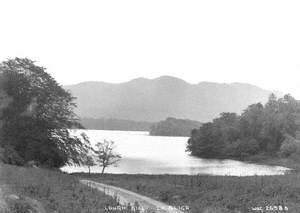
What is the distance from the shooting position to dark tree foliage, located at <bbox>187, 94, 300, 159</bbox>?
439 feet

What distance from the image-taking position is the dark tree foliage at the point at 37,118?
55.2 metres

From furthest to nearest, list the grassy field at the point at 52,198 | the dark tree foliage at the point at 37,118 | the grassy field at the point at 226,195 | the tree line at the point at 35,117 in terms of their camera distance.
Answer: the dark tree foliage at the point at 37,118, the tree line at the point at 35,117, the grassy field at the point at 226,195, the grassy field at the point at 52,198

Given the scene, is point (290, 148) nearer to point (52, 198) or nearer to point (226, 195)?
point (226, 195)

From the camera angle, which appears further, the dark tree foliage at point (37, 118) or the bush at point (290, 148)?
the bush at point (290, 148)

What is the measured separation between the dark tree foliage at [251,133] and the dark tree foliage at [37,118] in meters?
82.0

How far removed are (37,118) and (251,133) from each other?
98.4 m

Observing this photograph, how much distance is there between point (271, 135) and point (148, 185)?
106222mm

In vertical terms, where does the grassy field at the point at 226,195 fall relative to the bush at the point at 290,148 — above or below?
below

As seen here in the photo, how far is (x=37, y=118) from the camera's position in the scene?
57.2 meters

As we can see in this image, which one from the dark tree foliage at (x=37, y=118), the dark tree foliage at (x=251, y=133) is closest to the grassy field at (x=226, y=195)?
the dark tree foliage at (x=37, y=118)

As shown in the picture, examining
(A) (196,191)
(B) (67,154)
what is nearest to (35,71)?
(B) (67,154)

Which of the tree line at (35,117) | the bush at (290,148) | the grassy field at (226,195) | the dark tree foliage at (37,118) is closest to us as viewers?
the grassy field at (226,195)

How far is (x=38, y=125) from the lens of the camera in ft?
187

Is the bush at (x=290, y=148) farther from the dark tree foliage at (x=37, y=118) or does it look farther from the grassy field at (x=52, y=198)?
the grassy field at (x=52, y=198)
